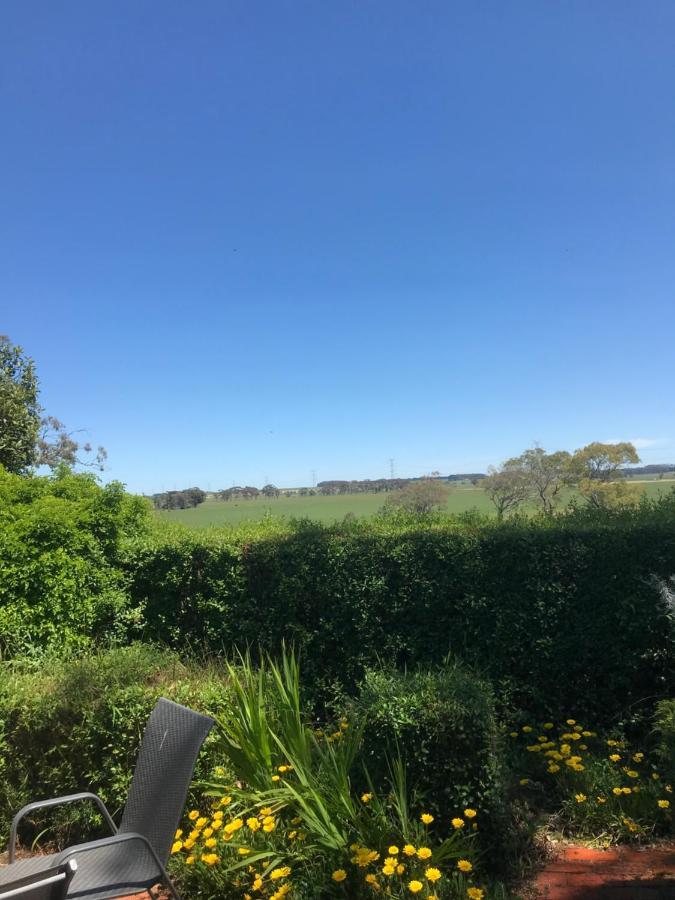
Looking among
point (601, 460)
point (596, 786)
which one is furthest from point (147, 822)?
point (601, 460)

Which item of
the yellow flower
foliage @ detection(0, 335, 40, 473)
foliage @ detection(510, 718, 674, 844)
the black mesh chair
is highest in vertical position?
foliage @ detection(0, 335, 40, 473)

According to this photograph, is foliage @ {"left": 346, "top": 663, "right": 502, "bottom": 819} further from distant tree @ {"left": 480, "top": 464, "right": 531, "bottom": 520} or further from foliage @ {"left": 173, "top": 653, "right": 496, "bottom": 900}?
distant tree @ {"left": 480, "top": 464, "right": 531, "bottom": 520}

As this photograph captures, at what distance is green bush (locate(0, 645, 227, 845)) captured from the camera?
3.42 meters

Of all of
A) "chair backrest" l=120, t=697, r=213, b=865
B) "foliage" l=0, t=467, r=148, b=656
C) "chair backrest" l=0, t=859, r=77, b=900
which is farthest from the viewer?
"foliage" l=0, t=467, r=148, b=656

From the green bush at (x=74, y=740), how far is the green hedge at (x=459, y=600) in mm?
1347

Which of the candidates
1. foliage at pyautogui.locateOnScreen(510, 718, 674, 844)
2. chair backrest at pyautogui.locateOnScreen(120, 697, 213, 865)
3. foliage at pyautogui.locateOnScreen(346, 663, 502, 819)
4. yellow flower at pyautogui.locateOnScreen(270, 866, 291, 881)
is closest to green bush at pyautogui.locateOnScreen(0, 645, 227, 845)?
chair backrest at pyautogui.locateOnScreen(120, 697, 213, 865)

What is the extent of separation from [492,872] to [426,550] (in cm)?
217

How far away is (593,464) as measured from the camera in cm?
2467

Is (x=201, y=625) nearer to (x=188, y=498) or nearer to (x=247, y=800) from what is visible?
(x=247, y=800)

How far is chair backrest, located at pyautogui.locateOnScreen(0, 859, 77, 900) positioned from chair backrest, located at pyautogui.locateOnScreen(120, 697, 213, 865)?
0.44 m

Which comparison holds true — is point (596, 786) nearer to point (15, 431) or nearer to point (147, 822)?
point (147, 822)

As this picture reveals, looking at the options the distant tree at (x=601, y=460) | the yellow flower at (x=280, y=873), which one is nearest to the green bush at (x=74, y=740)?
Result: the yellow flower at (x=280, y=873)

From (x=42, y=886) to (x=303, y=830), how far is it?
47.8 inches

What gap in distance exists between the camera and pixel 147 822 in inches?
104
